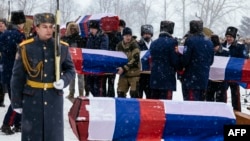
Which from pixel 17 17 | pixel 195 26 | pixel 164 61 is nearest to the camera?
pixel 17 17

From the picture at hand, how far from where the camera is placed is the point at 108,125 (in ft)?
17.5

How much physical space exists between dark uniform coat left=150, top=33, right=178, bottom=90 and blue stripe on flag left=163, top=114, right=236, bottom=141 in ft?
5.68

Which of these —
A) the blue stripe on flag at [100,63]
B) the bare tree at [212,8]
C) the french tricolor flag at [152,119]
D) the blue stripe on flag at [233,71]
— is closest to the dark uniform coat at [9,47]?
the blue stripe on flag at [100,63]

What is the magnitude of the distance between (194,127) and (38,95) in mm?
1927

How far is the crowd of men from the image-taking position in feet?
15.1

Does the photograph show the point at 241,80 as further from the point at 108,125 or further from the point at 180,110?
the point at 108,125

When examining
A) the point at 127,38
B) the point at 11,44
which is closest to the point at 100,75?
the point at 127,38

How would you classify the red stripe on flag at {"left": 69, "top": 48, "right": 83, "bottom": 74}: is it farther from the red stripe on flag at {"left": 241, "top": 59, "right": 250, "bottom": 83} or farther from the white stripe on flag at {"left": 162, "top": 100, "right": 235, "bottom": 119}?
the white stripe on flag at {"left": 162, "top": 100, "right": 235, "bottom": 119}

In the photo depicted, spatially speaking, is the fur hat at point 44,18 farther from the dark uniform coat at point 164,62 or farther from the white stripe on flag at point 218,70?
the white stripe on flag at point 218,70

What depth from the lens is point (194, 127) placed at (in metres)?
5.58

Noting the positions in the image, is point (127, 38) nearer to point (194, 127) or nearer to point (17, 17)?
point (17, 17)

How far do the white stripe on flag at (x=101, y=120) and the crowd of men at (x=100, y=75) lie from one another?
0.57 m

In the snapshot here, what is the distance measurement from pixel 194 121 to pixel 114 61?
3.21 meters

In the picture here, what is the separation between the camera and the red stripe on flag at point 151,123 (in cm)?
543
